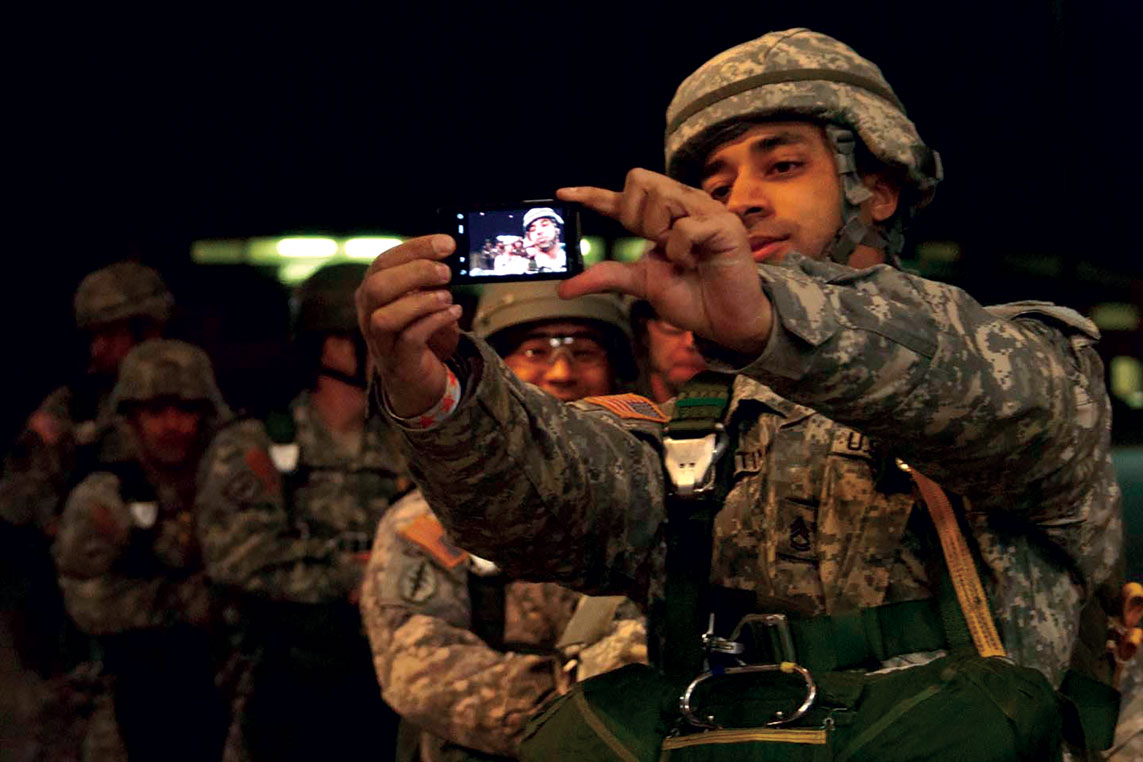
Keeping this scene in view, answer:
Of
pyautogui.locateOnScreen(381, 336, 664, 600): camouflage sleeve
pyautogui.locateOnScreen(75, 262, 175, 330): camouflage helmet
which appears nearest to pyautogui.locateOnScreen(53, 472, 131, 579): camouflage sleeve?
pyautogui.locateOnScreen(75, 262, 175, 330): camouflage helmet

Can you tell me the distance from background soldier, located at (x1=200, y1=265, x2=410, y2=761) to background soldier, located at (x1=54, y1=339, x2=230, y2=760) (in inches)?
14.9

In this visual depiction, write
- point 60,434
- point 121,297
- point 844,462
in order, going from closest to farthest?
point 844,462, point 60,434, point 121,297

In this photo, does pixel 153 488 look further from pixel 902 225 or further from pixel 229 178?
pixel 229 178

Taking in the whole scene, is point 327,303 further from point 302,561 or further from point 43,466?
point 43,466

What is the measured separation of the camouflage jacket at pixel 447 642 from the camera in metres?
3.75

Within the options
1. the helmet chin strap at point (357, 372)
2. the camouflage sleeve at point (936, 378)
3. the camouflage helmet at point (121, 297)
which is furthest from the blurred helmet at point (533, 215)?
the camouflage helmet at point (121, 297)

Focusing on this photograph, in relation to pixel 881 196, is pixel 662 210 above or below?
below

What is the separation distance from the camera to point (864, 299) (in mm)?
2230

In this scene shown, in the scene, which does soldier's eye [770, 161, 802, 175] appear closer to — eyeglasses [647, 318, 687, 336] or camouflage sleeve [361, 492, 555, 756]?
camouflage sleeve [361, 492, 555, 756]

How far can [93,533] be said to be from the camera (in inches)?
242

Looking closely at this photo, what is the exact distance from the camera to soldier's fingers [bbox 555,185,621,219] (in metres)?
2.26

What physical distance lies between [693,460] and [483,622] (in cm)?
164

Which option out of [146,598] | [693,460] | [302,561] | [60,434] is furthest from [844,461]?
[60,434]

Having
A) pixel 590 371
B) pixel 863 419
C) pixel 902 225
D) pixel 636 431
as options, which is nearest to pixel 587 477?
pixel 636 431
